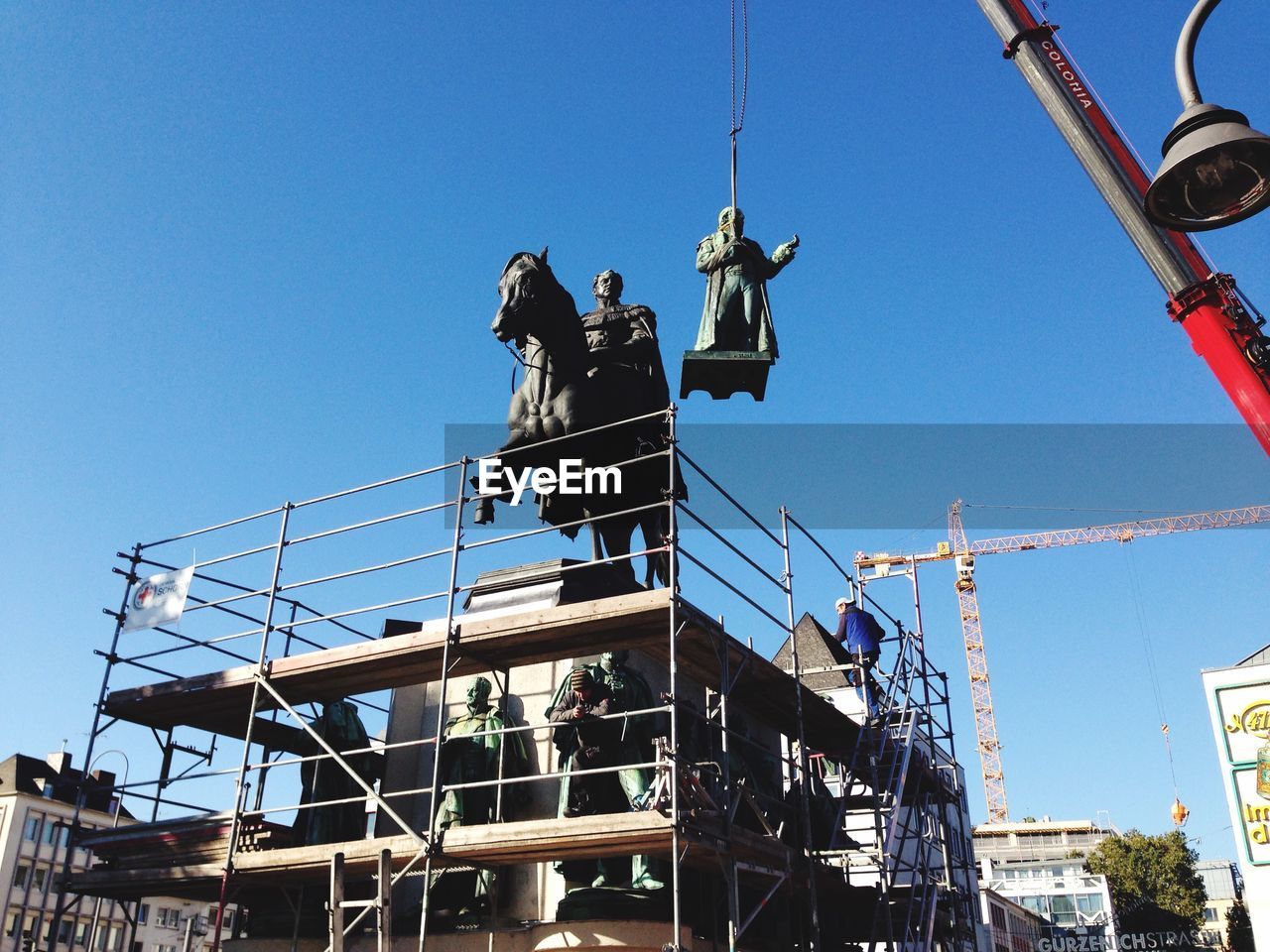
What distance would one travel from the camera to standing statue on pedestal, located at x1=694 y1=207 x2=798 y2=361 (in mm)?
15000

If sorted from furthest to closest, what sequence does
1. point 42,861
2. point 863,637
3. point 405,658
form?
point 42,861 < point 863,637 < point 405,658

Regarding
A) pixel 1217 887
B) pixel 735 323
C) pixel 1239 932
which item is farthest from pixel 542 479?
pixel 1217 887

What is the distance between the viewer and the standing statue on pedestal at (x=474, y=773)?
1199cm

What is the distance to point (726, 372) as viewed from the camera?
1480 centimetres

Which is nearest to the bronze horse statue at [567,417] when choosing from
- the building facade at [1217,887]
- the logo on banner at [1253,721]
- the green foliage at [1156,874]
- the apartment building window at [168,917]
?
the logo on banner at [1253,721]

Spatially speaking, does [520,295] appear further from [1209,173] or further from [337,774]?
[1209,173]

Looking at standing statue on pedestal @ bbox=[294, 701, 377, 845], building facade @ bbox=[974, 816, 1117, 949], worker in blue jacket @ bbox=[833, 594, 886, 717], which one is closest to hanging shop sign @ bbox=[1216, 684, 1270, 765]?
worker in blue jacket @ bbox=[833, 594, 886, 717]

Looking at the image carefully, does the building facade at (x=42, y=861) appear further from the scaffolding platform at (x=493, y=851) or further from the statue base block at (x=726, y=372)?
the statue base block at (x=726, y=372)

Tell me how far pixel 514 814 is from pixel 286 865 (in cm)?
243

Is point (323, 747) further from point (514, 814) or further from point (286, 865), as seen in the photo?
point (514, 814)

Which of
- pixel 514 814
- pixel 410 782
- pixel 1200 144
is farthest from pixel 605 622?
pixel 1200 144

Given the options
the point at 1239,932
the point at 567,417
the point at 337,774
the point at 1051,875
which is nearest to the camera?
the point at 337,774

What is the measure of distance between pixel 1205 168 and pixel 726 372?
7.97 meters

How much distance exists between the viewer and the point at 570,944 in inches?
428
